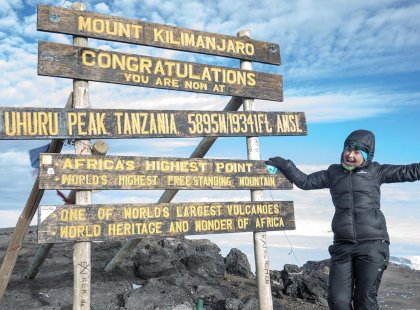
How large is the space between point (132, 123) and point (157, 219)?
1322 millimetres

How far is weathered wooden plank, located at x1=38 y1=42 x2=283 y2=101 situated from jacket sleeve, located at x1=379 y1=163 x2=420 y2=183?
7.78 ft

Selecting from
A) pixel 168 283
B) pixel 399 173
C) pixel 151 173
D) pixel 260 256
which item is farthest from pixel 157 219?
pixel 399 173

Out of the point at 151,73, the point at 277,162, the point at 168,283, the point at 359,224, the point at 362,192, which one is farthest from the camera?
the point at 168,283

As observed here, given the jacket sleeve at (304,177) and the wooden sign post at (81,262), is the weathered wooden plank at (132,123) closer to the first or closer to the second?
the wooden sign post at (81,262)

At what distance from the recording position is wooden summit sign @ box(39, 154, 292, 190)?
5.55m

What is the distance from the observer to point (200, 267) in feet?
31.7

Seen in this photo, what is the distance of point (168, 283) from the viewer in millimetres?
8062

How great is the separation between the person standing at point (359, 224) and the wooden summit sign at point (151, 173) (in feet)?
4.70

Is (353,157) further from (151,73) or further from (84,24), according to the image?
(84,24)

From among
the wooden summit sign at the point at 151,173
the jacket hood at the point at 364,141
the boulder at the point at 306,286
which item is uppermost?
the jacket hood at the point at 364,141

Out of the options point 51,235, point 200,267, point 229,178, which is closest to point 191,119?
point 229,178

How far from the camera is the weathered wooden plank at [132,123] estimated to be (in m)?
5.51

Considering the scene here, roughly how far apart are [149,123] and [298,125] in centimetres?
252

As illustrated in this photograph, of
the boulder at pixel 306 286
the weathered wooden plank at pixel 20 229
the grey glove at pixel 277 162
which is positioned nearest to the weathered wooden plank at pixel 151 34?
the grey glove at pixel 277 162
